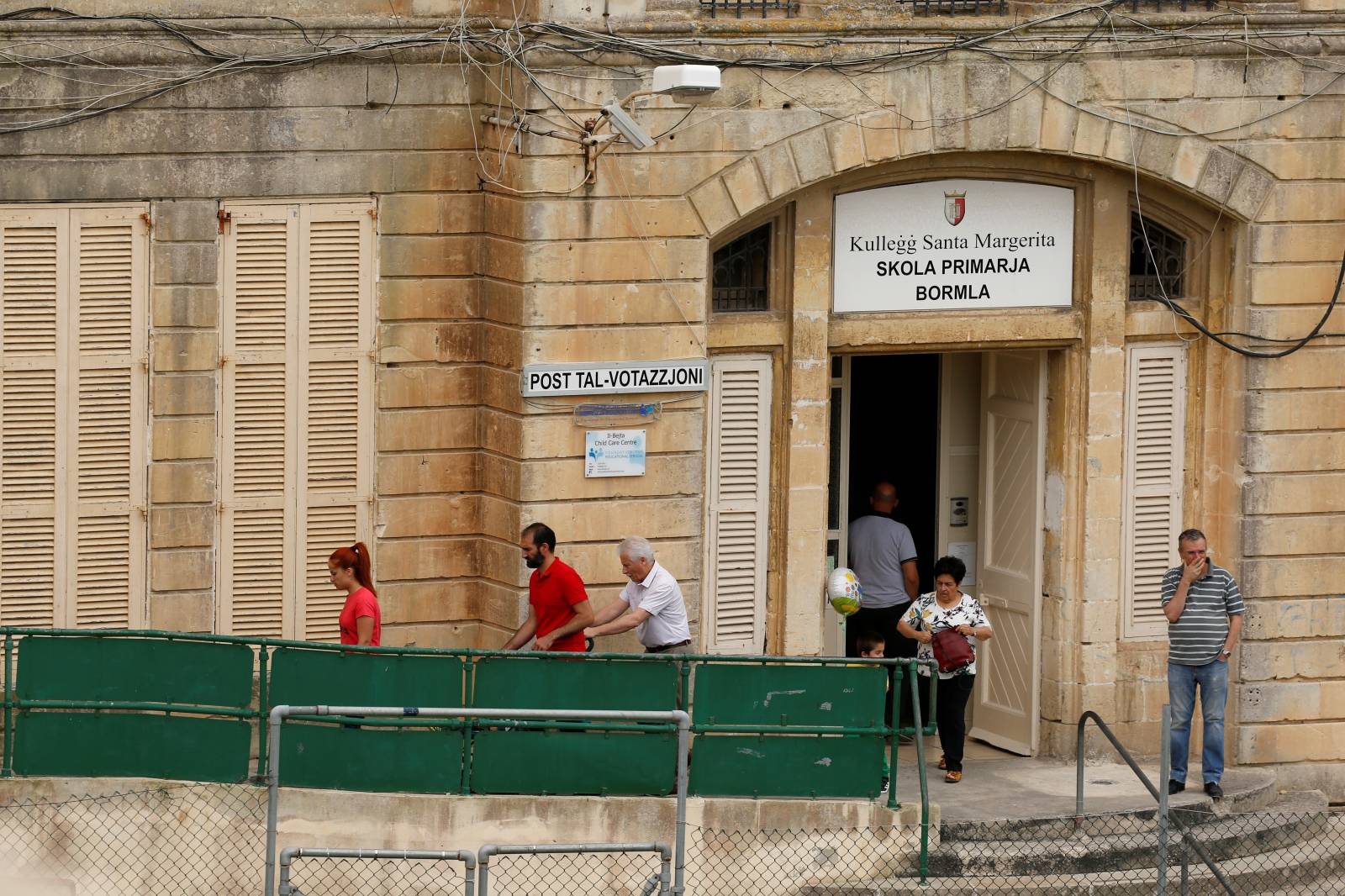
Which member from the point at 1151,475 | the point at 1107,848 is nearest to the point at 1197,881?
the point at 1107,848

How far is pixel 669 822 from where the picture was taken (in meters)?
13.0

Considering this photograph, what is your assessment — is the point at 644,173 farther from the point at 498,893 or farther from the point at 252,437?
the point at 498,893

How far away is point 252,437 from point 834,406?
3958mm

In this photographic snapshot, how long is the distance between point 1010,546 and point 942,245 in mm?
2231

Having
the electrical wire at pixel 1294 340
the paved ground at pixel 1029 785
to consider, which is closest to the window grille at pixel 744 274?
the electrical wire at pixel 1294 340

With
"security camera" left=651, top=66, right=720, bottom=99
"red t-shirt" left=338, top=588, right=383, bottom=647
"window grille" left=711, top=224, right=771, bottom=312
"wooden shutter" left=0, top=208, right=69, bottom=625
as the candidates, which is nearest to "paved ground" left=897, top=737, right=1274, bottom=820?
"window grille" left=711, top=224, right=771, bottom=312

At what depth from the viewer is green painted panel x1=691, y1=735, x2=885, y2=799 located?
42.6ft

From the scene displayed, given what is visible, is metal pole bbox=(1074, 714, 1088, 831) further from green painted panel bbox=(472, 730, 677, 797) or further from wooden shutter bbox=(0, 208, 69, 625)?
wooden shutter bbox=(0, 208, 69, 625)

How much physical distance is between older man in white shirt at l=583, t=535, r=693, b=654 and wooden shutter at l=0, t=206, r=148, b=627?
9.38ft

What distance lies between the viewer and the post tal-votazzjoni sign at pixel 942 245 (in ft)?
49.2

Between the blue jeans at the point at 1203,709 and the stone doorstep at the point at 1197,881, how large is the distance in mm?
676

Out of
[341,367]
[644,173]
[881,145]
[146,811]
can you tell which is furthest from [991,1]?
[146,811]

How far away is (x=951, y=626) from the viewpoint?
48.2 ft

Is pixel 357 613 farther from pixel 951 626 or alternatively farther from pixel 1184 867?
pixel 1184 867
